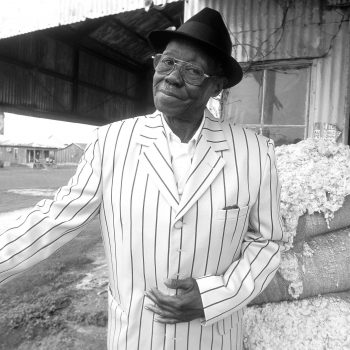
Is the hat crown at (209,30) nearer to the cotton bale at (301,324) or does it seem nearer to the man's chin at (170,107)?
the man's chin at (170,107)

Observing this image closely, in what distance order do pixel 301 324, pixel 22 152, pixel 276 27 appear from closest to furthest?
pixel 301 324
pixel 276 27
pixel 22 152

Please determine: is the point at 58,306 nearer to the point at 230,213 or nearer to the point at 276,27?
the point at 230,213

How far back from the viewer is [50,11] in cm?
421

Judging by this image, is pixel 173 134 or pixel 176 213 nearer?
pixel 176 213

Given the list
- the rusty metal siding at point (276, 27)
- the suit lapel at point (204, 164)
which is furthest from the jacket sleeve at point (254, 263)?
the rusty metal siding at point (276, 27)

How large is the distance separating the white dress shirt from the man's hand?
340 mm

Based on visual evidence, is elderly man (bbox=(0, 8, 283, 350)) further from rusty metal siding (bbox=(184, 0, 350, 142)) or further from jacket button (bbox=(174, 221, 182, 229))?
rusty metal siding (bbox=(184, 0, 350, 142))

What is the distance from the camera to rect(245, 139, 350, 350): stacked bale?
1.85 meters

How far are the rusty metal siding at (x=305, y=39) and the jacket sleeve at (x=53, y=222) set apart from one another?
263 cm

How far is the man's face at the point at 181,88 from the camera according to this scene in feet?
4.10

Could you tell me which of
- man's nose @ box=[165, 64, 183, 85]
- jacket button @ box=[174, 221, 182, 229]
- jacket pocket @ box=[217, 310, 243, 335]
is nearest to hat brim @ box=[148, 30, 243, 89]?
man's nose @ box=[165, 64, 183, 85]

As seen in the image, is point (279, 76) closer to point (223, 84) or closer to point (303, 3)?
point (303, 3)

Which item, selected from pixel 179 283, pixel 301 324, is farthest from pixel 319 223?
pixel 179 283

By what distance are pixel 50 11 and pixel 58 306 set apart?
3.14 meters
